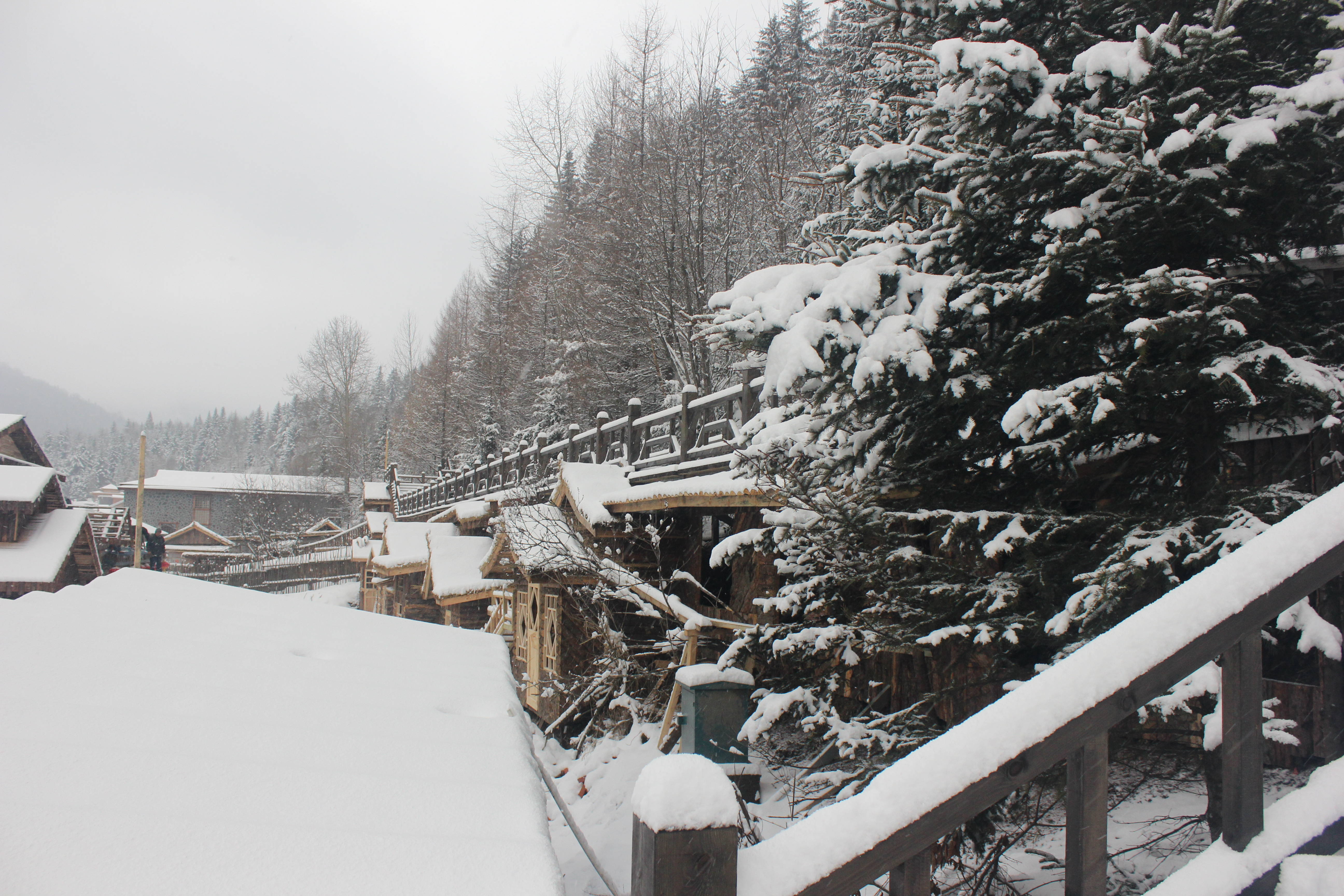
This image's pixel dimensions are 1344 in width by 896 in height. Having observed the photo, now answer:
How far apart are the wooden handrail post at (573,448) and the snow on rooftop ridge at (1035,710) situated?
12.6 metres

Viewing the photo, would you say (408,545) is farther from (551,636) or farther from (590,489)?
(590,489)

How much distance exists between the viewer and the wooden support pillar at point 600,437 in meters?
12.6

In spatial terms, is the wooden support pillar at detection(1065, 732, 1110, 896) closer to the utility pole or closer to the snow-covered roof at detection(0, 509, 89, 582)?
the snow-covered roof at detection(0, 509, 89, 582)

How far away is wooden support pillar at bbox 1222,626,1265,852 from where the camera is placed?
169cm

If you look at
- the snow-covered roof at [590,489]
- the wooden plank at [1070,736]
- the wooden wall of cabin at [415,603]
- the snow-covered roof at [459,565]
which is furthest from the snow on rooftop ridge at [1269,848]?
the wooden wall of cabin at [415,603]

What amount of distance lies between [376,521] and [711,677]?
28.7 metres

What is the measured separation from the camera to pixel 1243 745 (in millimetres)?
1686

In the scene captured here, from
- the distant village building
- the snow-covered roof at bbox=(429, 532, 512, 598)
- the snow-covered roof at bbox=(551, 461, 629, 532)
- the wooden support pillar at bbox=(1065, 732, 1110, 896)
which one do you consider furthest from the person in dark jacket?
the wooden support pillar at bbox=(1065, 732, 1110, 896)

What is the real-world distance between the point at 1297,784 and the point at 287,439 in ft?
341

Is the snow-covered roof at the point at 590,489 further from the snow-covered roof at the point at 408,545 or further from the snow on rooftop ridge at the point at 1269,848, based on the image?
the snow-covered roof at the point at 408,545

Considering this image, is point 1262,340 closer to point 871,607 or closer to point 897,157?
point 897,157

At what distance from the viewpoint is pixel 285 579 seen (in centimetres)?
3828

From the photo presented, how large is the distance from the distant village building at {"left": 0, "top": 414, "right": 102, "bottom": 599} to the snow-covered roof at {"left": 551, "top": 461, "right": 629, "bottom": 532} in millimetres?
19832

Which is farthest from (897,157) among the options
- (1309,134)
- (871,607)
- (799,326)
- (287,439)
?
(287,439)
